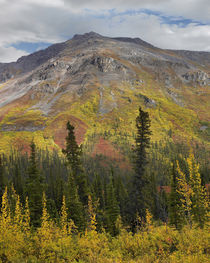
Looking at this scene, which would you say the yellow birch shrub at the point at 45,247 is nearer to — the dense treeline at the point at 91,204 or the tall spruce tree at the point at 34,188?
the dense treeline at the point at 91,204

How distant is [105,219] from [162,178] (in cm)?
9833

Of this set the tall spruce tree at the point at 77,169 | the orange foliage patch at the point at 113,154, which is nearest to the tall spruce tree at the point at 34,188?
the tall spruce tree at the point at 77,169

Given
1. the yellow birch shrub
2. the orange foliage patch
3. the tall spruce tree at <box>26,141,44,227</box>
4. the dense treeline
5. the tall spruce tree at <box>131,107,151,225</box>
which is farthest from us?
the orange foliage patch


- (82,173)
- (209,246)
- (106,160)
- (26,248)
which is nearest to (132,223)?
(82,173)

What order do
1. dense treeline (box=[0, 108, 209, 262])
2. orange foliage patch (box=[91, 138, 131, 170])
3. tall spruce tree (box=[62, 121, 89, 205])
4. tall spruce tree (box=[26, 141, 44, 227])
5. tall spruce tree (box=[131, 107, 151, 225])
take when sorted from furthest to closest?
orange foliage patch (box=[91, 138, 131, 170]) → tall spruce tree (box=[26, 141, 44, 227]) → tall spruce tree (box=[62, 121, 89, 205]) → tall spruce tree (box=[131, 107, 151, 225]) → dense treeline (box=[0, 108, 209, 262])

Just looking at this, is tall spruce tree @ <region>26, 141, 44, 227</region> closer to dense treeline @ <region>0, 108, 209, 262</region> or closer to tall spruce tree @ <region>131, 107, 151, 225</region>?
dense treeline @ <region>0, 108, 209, 262</region>

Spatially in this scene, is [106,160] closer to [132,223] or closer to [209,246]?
[132,223]

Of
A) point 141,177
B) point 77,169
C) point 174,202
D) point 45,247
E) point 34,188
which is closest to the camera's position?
point 45,247

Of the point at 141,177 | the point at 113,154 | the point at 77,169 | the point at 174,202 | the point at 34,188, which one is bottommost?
the point at 113,154

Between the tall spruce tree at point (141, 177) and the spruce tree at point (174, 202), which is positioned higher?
the tall spruce tree at point (141, 177)

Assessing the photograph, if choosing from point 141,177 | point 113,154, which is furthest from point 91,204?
point 113,154

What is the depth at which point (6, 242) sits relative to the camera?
50.5 feet

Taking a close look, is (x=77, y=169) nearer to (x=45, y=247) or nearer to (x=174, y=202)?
(x=45, y=247)

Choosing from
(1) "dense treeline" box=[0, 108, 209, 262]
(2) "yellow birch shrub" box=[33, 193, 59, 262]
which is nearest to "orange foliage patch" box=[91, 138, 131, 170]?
(1) "dense treeline" box=[0, 108, 209, 262]
